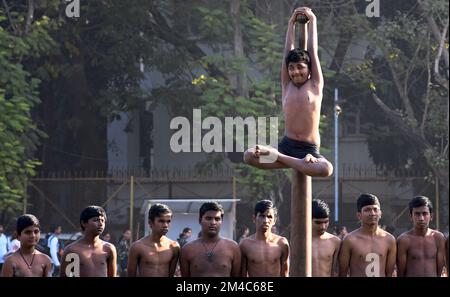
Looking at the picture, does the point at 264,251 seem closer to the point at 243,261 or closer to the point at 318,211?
the point at 243,261

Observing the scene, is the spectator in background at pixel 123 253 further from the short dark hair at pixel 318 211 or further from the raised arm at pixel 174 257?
the short dark hair at pixel 318 211

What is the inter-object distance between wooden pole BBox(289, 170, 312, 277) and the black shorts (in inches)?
6.7

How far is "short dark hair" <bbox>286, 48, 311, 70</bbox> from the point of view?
8.30 m

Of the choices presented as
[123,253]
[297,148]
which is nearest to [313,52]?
[297,148]

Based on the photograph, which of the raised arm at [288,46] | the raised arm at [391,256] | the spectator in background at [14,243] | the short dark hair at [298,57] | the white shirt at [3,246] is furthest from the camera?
the white shirt at [3,246]

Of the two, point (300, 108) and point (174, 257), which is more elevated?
point (300, 108)

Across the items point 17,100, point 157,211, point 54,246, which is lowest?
point 54,246

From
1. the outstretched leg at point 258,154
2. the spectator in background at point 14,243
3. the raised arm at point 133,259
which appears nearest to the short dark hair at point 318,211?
the raised arm at point 133,259

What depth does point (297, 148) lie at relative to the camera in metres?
8.19

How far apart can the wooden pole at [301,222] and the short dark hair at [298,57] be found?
2.72ft

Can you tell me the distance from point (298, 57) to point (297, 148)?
0.66m

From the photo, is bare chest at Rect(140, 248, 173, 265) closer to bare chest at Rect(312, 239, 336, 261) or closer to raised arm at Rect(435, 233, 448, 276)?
bare chest at Rect(312, 239, 336, 261)

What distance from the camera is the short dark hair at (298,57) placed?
8305mm

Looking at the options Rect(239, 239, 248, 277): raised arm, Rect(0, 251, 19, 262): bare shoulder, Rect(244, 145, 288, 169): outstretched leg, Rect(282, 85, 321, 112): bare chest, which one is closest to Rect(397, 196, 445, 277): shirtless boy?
Rect(239, 239, 248, 277): raised arm
